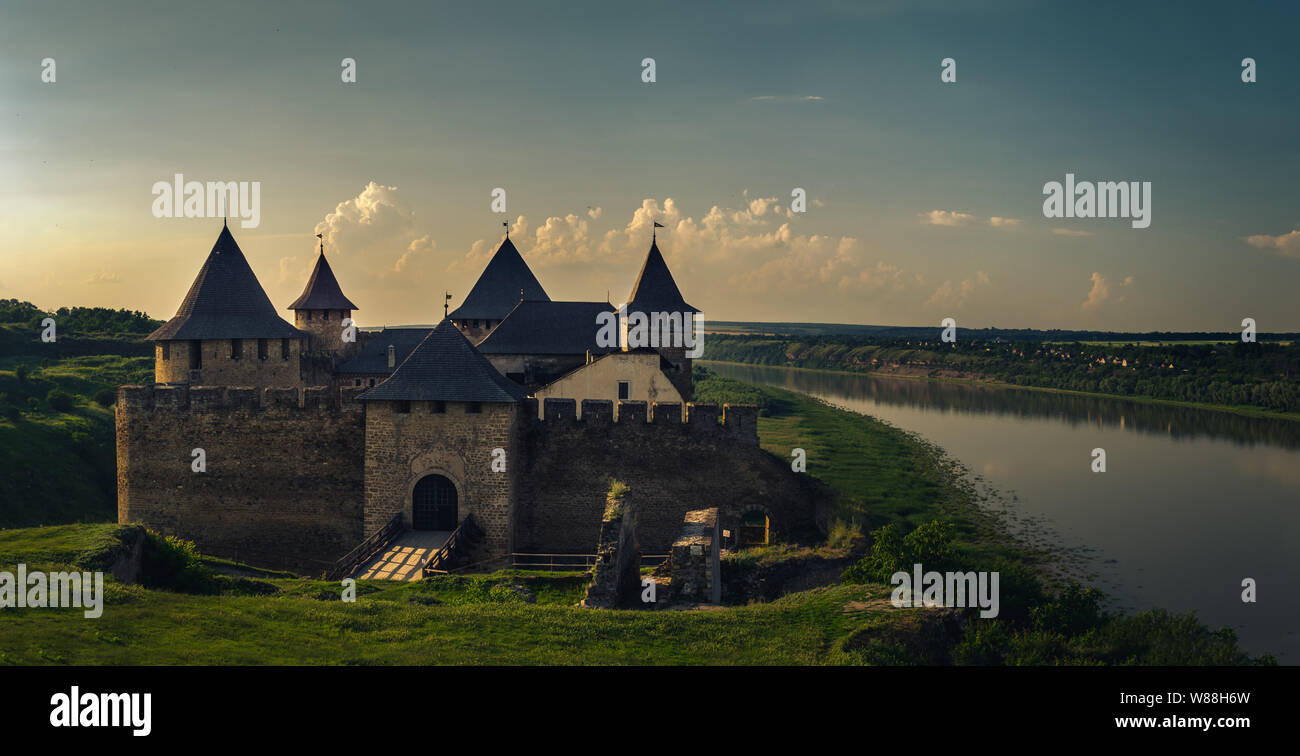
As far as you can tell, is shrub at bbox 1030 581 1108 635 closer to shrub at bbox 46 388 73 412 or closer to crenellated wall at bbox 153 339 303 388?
crenellated wall at bbox 153 339 303 388

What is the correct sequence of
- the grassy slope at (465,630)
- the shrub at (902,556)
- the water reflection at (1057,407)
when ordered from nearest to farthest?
the grassy slope at (465,630) < the shrub at (902,556) < the water reflection at (1057,407)

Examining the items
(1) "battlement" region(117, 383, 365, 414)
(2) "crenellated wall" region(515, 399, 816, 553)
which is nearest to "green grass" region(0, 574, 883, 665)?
(2) "crenellated wall" region(515, 399, 816, 553)

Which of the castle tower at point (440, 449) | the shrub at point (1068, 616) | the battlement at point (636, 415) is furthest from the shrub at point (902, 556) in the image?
the castle tower at point (440, 449)

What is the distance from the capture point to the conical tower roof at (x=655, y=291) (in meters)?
25.6

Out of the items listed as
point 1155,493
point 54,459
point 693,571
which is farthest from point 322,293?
point 1155,493

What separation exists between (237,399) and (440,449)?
481cm

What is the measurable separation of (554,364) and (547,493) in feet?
29.3

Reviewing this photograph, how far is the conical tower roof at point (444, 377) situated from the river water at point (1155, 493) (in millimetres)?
14678

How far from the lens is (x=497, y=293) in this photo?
30.3 metres

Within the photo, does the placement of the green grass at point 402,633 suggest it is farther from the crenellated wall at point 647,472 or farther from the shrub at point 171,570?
the crenellated wall at point 647,472

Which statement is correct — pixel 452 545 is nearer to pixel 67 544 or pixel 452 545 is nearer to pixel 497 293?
pixel 67 544

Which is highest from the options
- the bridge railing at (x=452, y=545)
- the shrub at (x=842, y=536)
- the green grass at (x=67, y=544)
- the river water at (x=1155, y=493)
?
the green grass at (x=67, y=544)
